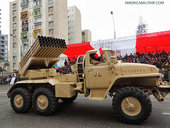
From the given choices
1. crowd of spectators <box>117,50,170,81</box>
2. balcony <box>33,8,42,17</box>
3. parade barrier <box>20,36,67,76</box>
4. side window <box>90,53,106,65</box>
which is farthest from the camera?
balcony <box>33,8,42,17</box>

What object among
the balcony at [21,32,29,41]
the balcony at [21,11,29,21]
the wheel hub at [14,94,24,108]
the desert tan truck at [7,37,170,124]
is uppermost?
the balcony at [21,11,29,21]

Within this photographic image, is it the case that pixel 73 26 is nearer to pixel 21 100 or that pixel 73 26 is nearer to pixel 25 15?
pixel 25 15

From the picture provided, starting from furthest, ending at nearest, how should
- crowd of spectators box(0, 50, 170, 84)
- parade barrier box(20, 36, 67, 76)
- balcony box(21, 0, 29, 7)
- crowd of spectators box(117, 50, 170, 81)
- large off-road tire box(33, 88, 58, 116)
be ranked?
balcony box(21, 0, 29, 7), crowd of spectators box(117, 50, 170, 81), crowd of spectators box(0, 50, 170, 84), parade barrier box(20, 36, 67, 76), large off-road tire box(33, 88, 58, 116)

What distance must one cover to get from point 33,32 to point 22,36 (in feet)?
18.1

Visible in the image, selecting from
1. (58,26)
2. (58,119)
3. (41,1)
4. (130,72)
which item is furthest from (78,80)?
(41,1)

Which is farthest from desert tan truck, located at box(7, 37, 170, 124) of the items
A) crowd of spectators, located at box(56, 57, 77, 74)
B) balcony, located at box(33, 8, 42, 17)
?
balcony, located at box(33, 8, 42, 17)

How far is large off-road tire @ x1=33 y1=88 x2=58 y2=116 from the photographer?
5.66 meters

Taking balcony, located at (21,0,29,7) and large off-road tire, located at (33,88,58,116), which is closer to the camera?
large off-road tire, located at (33,88,58,116)

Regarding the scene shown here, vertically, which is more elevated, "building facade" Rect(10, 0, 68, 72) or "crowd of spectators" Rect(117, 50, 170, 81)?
"building facade" Rect(10, 0, 68, 72)

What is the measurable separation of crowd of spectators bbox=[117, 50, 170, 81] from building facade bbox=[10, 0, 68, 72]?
112 feet

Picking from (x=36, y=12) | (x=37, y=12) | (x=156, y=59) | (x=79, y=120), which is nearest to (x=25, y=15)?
(x=36, y=12)

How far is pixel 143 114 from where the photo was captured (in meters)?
4.35

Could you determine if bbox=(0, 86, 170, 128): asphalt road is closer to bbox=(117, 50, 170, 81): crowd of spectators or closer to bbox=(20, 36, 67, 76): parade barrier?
bbox=(20, 36, 67, 76): parade barrier

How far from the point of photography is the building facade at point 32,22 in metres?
47.4
